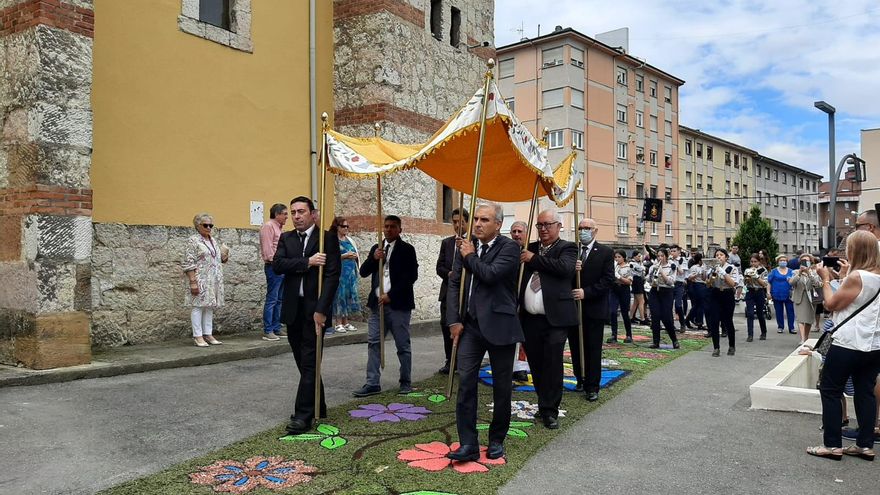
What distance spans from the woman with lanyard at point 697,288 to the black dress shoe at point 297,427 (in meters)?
7.87

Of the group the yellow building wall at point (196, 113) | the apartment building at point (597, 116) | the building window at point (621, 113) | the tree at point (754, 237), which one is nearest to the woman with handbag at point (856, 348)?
the yellow building wall at point (196, 113)

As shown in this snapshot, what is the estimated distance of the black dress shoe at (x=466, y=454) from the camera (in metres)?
4.67

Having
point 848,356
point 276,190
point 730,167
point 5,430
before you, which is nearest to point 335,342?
point 276,190

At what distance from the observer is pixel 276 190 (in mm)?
11547

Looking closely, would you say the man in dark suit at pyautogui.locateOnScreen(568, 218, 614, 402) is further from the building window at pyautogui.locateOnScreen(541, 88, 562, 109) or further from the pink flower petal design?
the building window at pyautogui.locateOnScreen(541, 88, 562, 109)

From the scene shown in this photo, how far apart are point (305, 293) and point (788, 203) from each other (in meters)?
75.1

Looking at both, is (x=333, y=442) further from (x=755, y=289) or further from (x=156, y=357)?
(x=755, y=289)

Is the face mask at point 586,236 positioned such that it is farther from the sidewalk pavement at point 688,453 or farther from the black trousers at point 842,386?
the black trousers at point 842,386

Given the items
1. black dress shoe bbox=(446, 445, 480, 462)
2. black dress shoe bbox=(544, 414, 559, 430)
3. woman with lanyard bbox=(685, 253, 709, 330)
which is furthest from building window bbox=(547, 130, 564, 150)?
black dress shoe bbox=(446, 445, 480, 462)

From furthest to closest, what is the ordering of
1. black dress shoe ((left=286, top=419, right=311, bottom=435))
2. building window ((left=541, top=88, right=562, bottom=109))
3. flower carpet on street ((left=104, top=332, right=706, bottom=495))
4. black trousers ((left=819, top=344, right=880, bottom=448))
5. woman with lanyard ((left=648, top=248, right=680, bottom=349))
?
building window ((left=541, top=88, right=562, bottom=109)) < woman with lanyard ((left=648, top=248, right=680, bottom=349)) < black dress shoe ((left=286, top=419, right=311, bottom=435)) < black trousers ((left=819, top=344, right=880, bottom=448)) < flower carpet on street ((left=104, top=332, right=706, bottom=495))

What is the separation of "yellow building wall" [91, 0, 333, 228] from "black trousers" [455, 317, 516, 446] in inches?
247

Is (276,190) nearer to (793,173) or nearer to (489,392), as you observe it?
(489,392)

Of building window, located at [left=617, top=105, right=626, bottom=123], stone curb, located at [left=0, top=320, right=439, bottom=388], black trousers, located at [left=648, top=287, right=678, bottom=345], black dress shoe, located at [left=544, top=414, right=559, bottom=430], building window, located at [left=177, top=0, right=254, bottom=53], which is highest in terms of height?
building window, located at [left=617, top=105, right=626, bottom=123]

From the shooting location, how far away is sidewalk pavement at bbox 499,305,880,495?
4.39m
